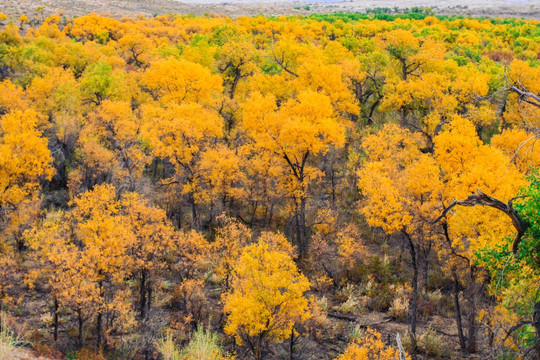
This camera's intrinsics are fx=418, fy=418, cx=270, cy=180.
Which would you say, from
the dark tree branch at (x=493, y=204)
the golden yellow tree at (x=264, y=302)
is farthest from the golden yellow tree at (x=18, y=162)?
the dark tree branch at (x=493, y=204)

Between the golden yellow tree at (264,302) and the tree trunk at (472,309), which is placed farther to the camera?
the tree trunk at (472,309)

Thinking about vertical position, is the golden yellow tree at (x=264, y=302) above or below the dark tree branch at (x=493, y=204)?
below

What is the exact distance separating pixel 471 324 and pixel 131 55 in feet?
195

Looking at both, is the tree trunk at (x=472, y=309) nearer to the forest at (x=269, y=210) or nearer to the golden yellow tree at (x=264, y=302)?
the forest at (x=269, y=210)

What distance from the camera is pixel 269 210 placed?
36.5 metres

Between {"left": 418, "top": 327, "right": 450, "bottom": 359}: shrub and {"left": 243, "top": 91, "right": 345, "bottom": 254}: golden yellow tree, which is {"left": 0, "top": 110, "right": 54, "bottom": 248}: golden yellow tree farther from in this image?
{"left": 418, "top": 327, "right": 450, "bottom": 359}: shrub

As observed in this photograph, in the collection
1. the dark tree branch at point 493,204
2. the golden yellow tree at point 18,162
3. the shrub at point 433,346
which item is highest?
the dark tree branch at point 493,204

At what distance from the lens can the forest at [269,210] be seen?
18266 millimetres

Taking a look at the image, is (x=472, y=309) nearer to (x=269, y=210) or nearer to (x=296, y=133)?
(x=296, y=133)

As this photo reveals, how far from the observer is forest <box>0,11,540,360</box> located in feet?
59.9

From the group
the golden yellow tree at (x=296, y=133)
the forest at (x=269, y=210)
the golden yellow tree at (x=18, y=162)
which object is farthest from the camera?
the golden yellow tree at (x=296, y=133)

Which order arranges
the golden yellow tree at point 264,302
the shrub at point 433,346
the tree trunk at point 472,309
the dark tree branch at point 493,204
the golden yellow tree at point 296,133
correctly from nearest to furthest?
the dark tree branch at point 493,204 → the golden yellow tree at point 264,302 → the tree trunk at point 472,309 → the shrub at point 433,346 → the golden yellow tree at point 296,133

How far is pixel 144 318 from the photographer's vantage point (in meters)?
22.5

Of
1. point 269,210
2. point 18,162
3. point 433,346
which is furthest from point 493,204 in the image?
point 18,162
